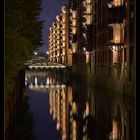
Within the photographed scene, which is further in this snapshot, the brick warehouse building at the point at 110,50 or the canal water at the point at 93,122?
the brick warehouse building at the point at 110,50

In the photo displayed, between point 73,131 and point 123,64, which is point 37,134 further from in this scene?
point 123,64

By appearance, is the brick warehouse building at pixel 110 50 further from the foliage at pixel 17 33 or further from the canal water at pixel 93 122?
the foliage at pixel 17 33

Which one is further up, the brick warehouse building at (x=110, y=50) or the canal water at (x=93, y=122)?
the brick warehouse building at (x=110, y=50)

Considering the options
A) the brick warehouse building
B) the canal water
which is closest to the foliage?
the canal water

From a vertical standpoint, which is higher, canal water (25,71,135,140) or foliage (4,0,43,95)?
foliage (4,0,43,95)

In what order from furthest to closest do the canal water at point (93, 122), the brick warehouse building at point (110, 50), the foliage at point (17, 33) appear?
1. the brick warehouse building at point (110, 50)
2. the canal water at point (93, 122)
3. the foliage at point (17, 33)

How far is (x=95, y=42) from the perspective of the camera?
254ft

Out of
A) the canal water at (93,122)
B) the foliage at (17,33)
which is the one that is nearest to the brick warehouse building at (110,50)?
the canal water at (93,122)

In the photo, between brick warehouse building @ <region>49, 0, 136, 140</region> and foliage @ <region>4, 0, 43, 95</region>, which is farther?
brick warehouse building @ <region>49, 0, 136, 140</region>

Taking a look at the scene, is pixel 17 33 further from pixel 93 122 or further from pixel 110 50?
pixel 110 50

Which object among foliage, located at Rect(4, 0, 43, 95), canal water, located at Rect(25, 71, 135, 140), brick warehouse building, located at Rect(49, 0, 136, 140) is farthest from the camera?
brick warehouse building, located at Rect(49, 0, 136, 140)

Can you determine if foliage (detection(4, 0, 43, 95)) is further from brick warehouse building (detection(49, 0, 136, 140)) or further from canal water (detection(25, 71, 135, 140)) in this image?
brick warehouse building (detection(49, 0, 136, 140))

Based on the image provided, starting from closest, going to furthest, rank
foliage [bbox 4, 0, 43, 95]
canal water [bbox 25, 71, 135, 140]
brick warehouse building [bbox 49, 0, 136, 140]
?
foliage [bbox 4, 0, 43, 95] → canal water [bbox 25, 71, 135, 140] → brick warehouse building [bbox 49, 0, 136, 140]

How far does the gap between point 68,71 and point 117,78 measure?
5727 centimetres
